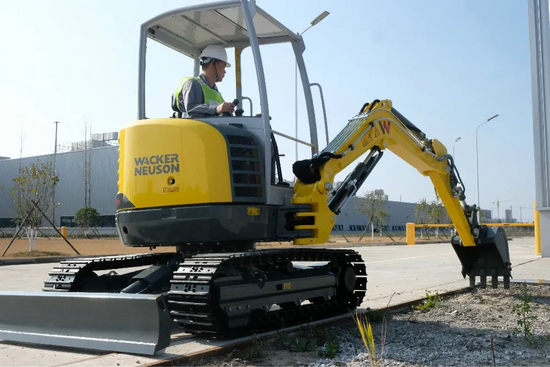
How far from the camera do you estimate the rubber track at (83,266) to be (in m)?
6.15

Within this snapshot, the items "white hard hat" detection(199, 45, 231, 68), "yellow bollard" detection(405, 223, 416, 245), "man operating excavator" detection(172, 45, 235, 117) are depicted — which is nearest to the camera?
"man operating excavator" detection(172, 45, 235, 117)

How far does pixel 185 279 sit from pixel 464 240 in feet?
15.6

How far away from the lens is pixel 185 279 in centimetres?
501

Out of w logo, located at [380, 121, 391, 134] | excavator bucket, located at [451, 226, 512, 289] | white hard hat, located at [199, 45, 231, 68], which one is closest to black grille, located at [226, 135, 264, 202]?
white hard hat, located at [199, 45, 231, 68]

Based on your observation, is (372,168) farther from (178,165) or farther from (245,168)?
(178,165)

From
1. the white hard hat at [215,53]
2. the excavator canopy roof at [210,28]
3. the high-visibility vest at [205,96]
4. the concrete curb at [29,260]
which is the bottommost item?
the concrete curb at [29,260]

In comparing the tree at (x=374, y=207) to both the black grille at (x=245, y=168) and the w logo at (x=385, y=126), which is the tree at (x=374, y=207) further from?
the black grille at (x=245, y=168)

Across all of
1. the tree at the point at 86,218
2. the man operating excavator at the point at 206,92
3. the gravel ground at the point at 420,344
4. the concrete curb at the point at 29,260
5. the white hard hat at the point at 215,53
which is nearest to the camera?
the gravel ground at the point at 420,344

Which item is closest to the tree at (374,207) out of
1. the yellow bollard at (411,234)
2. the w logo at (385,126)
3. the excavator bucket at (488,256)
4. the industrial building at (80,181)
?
the industrial building at (80,181)

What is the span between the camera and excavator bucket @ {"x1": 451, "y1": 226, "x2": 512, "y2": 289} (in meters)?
8.26

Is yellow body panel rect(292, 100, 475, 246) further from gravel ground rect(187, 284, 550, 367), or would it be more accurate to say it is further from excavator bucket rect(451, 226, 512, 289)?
gravel ground rect(187, 284, 550, 367)

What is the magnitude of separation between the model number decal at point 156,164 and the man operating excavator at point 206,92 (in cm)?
69

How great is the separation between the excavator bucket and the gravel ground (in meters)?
1.25

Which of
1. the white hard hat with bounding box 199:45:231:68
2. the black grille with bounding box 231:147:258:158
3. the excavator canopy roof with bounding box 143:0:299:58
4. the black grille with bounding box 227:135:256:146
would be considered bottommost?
the black grille with bounding box 231:147:258:158
